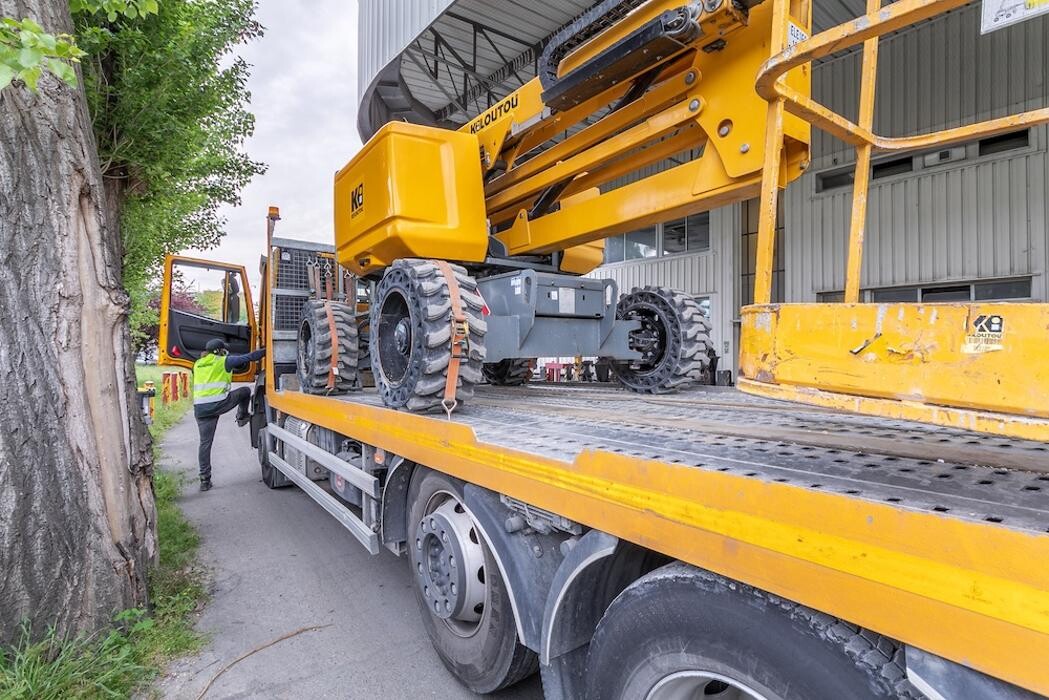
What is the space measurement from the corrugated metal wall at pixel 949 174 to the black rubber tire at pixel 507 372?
8497 millimetres

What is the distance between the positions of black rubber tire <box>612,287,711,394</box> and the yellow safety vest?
17.6ft

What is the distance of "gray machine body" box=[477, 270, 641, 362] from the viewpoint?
165 inches

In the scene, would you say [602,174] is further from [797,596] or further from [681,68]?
[797,596]

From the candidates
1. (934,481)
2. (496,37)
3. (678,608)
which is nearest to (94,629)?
(678,608)

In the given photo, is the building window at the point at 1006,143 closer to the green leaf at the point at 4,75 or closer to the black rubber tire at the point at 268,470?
the black rubber tire at the point at 268,470

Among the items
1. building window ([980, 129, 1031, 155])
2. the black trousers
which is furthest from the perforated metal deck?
building window ([980, 129, 1031, 155])

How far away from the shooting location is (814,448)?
2.07 m

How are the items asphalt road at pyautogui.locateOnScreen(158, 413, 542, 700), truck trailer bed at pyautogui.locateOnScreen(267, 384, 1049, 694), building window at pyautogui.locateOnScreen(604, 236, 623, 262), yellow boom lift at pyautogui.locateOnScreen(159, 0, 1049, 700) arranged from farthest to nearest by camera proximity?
building window at pyautogui.locateOnScreen(604, 236, 623, 262) < asphalt road at pyautogui.locateOnScreen(158, 413, 542, 700) < yellow boom lift at pyautogui.locateOnScreen(159, 0, 1049, 700) < truck trailer bed at pyautogui.locateOnScreen(267, 384, 1049, 694)

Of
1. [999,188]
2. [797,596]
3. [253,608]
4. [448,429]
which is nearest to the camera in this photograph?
[797,596]

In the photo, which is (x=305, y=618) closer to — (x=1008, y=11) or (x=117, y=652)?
(x=117, y=652)

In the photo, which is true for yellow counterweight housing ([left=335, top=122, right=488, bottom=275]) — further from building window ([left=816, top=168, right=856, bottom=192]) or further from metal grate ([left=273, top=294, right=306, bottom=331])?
building window ([left=816, top=168, right=856, bottom=192])

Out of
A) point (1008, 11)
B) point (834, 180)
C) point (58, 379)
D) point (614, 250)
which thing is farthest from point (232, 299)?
point (834, 180)

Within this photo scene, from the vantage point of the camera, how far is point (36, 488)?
2.93 metres

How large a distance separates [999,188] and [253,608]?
12.6 meters
